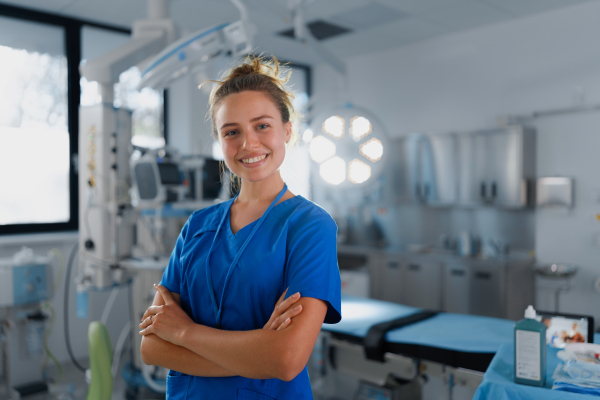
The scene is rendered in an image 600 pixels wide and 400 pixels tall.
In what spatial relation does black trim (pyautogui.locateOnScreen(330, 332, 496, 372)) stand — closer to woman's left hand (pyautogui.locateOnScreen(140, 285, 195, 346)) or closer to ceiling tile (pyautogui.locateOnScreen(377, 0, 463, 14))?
woman's left hand (pyautogui.locateOnScreen(140, 285, 195, 346))

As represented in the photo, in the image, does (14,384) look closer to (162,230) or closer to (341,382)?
(162,230)

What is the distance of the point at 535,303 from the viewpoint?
4074 mm

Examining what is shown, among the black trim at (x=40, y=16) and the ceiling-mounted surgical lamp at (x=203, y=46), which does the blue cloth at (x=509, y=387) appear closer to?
the ceiling-mounted surgical lamp at (x=203, y=46)

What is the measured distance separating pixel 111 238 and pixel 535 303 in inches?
133

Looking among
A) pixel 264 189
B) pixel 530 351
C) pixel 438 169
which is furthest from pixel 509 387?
Result: pixel 438 169

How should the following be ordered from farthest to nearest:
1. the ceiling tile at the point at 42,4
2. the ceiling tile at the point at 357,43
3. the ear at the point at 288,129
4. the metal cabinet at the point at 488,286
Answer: the ceiling tile at the point at 357,43, the metal cabinet at the point at 488,286, the ceiling tile at the point at 42,4, the ear at the point at 288,129

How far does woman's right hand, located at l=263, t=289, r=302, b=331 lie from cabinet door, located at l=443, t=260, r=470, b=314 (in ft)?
11.3

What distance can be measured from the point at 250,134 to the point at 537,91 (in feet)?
12.6

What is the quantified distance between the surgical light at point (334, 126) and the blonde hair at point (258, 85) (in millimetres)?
1441

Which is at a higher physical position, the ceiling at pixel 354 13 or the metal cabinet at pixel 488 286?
the ceiling at pixel 354 13

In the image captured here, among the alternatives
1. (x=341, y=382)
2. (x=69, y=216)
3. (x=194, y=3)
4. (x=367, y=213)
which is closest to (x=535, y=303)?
(x=367, y=213)

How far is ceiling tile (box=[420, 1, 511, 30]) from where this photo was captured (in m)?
3.88

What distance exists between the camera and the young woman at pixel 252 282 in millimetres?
932

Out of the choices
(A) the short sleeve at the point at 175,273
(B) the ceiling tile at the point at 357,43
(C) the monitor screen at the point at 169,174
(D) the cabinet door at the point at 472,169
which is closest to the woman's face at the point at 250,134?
(A) the short sleeve at the point at 175,273
